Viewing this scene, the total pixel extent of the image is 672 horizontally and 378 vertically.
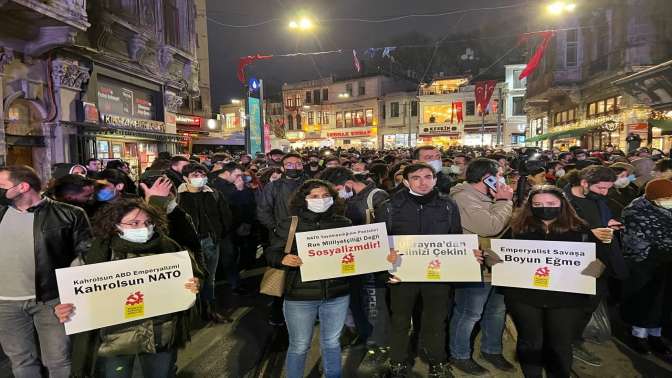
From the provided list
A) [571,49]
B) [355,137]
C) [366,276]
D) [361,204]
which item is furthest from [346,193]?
[355,137]

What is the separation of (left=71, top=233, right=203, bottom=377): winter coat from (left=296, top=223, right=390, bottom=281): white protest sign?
1.17 m

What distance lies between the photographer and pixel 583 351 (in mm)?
4797

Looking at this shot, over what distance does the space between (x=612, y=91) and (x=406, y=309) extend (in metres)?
23.7

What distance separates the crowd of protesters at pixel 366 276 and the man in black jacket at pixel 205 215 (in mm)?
34

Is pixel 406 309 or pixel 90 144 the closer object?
pixel 406 309

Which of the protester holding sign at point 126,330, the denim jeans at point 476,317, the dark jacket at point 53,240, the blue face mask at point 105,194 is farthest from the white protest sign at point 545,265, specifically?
the blue face mask at point 105,194

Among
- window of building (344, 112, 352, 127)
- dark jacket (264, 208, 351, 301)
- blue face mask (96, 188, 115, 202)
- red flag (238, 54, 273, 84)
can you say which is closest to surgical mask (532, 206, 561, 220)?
dark jacket (264, 208, 351, 301)

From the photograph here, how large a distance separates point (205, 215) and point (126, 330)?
8.83ft

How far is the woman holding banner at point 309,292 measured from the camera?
12.0 feet

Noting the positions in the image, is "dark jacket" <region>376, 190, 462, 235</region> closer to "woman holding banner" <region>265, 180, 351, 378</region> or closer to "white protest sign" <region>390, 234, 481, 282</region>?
"white protest sign" <region>390, 234, 481, 282</region>

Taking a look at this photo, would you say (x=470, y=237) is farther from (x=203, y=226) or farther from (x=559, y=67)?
(x=559, y=67)

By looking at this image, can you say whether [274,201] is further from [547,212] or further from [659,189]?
[659,189]

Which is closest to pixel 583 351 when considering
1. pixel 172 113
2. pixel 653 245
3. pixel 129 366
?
pixel 653 245

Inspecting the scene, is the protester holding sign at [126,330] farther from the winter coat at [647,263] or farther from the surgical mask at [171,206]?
the winter coat at [647,263]
